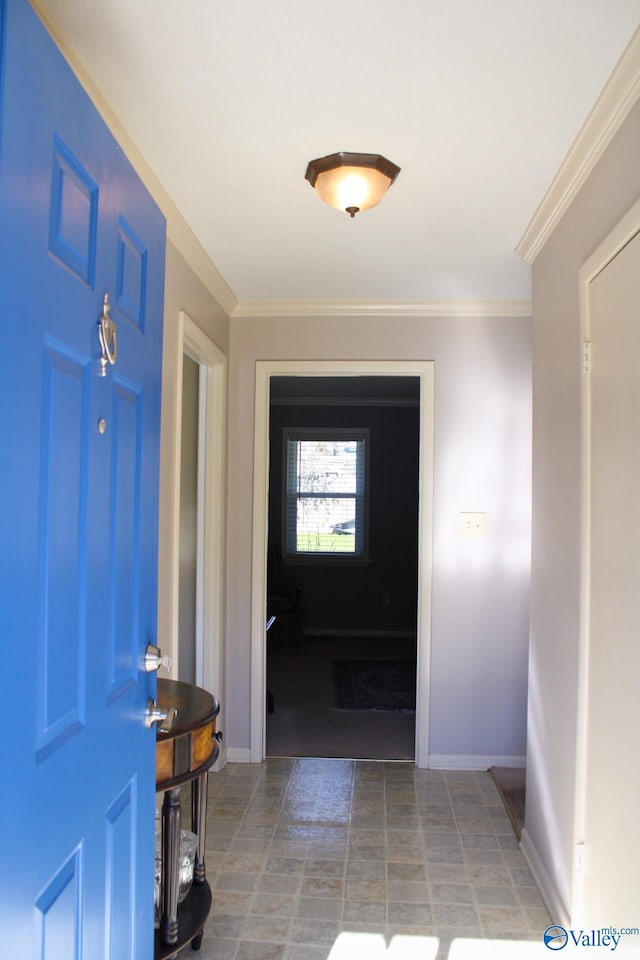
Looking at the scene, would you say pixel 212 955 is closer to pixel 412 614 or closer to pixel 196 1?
pixel 196 1

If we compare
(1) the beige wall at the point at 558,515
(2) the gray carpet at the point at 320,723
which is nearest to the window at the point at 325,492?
(2) the gray carpet at the point at 320,723

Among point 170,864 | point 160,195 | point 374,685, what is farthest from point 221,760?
point 160,195

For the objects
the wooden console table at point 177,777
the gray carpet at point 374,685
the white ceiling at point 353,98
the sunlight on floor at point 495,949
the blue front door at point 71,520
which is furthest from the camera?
the gray carpet at point 374,685

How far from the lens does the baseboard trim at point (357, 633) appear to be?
718 cm

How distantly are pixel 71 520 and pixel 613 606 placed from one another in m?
1.41

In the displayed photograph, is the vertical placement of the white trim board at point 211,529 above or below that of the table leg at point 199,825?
above

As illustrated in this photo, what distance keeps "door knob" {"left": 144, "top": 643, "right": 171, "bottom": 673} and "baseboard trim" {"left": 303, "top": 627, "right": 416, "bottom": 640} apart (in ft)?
18.8

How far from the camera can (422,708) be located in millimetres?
3631

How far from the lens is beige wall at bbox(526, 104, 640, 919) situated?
6.93 ft

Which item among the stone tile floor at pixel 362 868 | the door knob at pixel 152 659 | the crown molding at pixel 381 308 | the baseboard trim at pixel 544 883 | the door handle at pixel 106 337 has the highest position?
the crown molding at pixel 381 308

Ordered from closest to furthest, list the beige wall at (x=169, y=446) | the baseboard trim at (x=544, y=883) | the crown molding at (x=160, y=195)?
1. the crown molding at (x=160, y=195)
2. the baseboard trim at (x=544, y=883)
3. the beige wall at (x=169, y=446)

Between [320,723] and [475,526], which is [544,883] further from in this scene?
[320,723]

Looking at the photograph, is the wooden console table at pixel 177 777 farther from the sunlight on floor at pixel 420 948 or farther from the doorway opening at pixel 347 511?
Result: the doorway opening at pixel 347 511

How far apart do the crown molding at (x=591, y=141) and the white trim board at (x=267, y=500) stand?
1.14 metres
